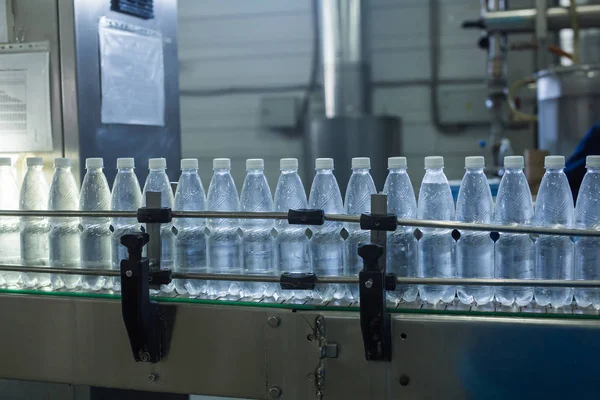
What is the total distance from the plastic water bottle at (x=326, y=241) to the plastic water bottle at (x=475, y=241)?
0.89 ft

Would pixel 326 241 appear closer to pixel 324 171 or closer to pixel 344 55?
pixel 324 171

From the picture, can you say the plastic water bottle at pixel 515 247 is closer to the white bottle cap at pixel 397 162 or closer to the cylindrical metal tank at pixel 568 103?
the white bottle cap at pixel 397 162

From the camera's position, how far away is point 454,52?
4.90m

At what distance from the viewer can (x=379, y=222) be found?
4.30ft

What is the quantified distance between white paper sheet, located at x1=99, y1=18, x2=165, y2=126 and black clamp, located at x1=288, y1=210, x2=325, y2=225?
981mm

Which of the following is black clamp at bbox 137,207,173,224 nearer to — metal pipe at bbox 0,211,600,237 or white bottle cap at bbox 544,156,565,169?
metal pipe at bbox 0,211,600,237

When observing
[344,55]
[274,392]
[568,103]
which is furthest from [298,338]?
→ [344,55]

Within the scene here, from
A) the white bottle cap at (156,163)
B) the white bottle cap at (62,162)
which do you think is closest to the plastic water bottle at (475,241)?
the white bottle cap at (156,163)

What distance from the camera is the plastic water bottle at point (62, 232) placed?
173 centimetres

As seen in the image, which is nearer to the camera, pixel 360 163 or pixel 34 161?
pixel 360 163

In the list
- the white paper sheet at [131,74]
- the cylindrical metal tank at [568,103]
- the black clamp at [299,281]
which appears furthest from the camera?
the cylindrical metal tank at [568,103]

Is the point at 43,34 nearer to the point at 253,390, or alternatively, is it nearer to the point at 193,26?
the point at 253,390

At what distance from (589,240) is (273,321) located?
2.27ft

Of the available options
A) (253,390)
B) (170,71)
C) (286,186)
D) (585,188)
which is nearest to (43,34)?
(170,71)
